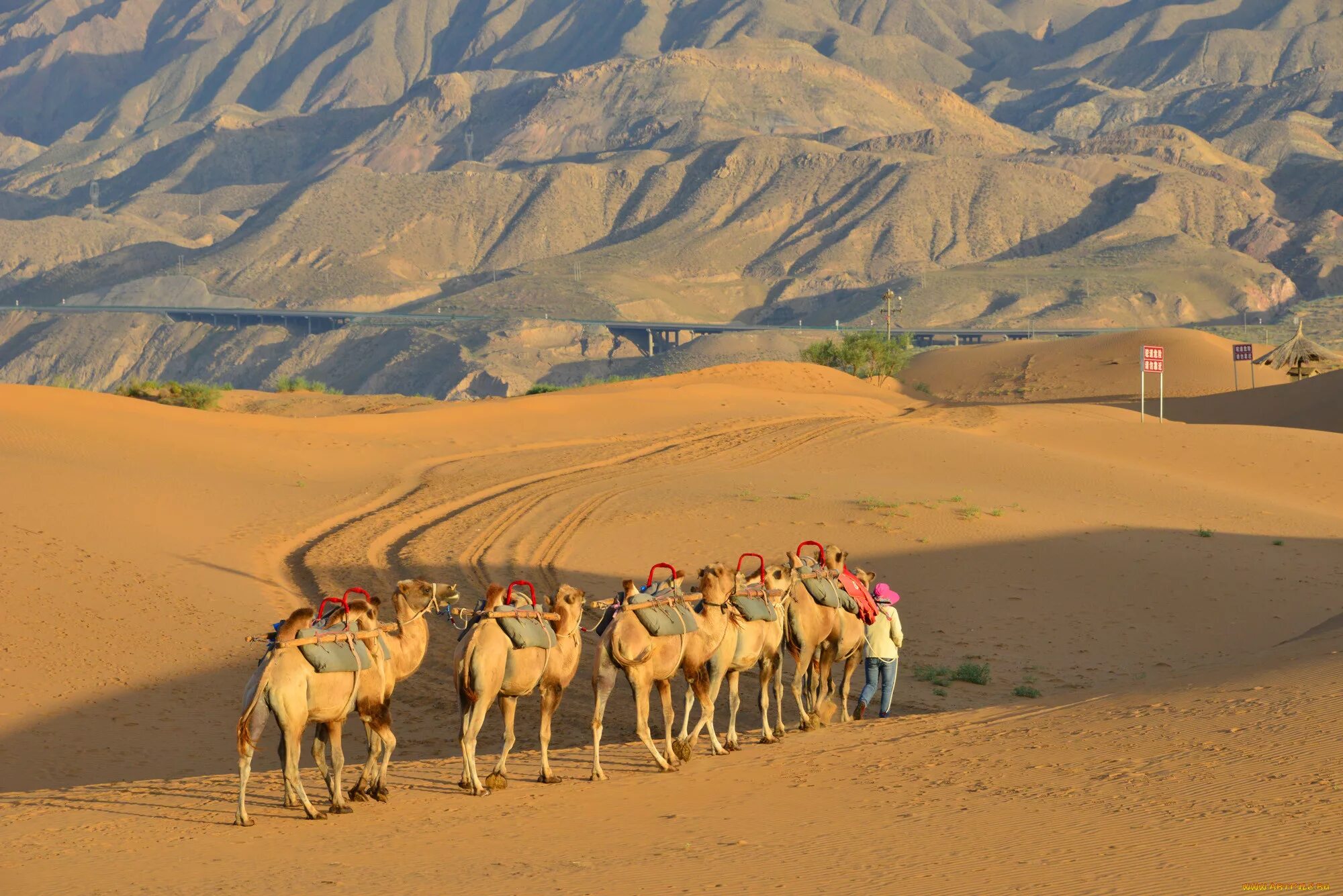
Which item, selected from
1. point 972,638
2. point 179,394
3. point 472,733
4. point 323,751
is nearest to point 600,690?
point 472,733

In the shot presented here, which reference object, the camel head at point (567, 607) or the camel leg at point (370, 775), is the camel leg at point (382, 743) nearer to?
the camel leg at point (370, 775)

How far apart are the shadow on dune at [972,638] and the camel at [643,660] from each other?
40.0 inches

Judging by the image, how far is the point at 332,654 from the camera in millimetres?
11797

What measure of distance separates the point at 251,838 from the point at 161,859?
73 cm

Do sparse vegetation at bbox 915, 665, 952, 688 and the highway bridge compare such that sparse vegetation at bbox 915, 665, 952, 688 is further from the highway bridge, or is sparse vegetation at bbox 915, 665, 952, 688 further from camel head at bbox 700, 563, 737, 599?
the highway bridge

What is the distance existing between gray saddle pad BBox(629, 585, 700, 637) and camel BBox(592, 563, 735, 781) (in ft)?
0.17

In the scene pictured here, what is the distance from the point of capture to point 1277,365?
76.1 m

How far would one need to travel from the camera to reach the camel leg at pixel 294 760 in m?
11.6

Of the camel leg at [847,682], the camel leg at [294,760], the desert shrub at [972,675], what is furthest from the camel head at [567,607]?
the desert shrub at [972,675]

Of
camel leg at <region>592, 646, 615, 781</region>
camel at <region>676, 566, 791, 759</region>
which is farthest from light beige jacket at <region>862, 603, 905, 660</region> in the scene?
camel leg at <region>592, 646, 615, 781</region>

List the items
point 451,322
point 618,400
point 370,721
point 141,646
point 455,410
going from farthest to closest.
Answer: point 451,322 → point 618,400 → point 455,410 → point 141,646 → point 370,721

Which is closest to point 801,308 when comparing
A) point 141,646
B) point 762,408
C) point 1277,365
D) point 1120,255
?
point 1120,255

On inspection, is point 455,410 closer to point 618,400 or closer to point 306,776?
point 618,400

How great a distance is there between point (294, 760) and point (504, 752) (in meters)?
1.72
